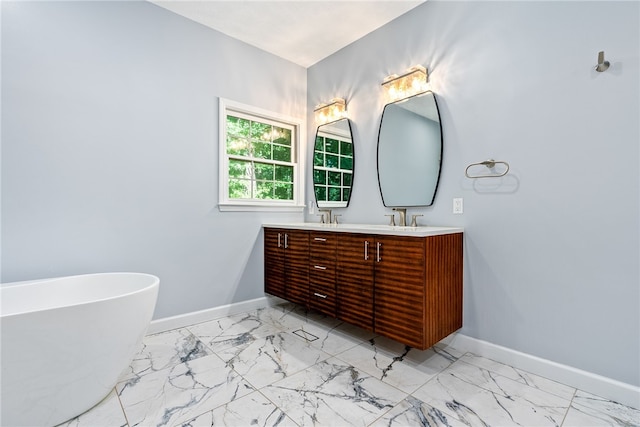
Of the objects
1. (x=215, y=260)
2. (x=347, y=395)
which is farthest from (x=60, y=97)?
(x=347, y=395)

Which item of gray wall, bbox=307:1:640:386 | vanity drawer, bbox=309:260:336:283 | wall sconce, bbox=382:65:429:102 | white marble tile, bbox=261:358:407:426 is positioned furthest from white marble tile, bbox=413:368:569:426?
wall sconce, bbox=382:65:429:102

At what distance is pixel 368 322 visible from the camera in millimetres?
2193

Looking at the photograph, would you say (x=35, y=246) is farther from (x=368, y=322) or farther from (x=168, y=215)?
(x=368, y=322)

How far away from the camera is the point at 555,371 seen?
1825 mm

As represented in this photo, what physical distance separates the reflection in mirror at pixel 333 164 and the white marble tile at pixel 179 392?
1910mm

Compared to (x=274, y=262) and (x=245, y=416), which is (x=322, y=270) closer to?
(x=274, y=262)

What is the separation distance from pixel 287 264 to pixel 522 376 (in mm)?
1988

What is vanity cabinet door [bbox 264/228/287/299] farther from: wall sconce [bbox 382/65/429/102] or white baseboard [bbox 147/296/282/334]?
wall sconce [bbox 382/65/429/102]

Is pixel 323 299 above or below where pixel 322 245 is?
below

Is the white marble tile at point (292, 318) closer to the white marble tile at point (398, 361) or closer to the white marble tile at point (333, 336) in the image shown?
the white marble tile at point (333, 336)

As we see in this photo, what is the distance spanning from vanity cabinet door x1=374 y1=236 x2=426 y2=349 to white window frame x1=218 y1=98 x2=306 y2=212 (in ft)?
5.09

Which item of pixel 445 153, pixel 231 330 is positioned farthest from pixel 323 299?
pixel 445 153

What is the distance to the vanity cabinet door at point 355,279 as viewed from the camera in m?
2.19

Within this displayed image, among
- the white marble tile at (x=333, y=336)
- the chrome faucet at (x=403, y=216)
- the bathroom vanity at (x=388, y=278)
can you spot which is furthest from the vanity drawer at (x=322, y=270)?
the chrome faucet at (x=403, y=216)
